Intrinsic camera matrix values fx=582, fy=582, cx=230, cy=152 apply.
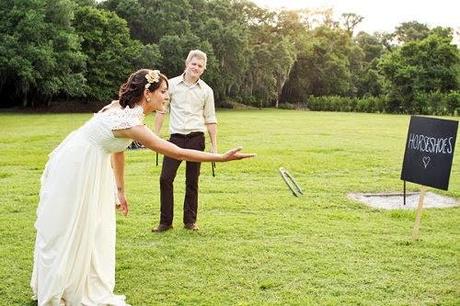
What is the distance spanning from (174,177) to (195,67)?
1477mm

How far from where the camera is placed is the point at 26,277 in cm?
603

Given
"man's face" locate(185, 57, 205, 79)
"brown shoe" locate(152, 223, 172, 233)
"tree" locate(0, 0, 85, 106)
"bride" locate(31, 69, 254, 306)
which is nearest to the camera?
"bride" locate(31, 69, 254, 306)

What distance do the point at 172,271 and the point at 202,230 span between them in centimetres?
175

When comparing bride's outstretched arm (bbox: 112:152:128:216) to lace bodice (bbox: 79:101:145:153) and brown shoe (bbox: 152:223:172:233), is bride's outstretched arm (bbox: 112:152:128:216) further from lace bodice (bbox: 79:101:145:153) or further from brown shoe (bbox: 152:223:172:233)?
brown shoe (bbox: 152:223:172:233)

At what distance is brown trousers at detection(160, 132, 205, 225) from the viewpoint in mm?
7699

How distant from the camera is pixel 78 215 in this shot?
4867 mm

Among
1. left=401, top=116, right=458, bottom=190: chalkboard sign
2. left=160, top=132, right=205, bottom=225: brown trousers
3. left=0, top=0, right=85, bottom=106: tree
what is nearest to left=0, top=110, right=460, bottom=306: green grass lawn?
left=160, top=132, right=205, bottom=225: brown trousers

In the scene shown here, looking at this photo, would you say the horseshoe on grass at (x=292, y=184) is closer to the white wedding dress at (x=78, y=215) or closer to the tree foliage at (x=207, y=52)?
the white wedding dress at (x=78, y=215)

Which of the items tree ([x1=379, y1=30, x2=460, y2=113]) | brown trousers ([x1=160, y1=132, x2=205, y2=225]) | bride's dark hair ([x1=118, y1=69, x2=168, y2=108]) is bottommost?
brown trousers ([x1=160, y1=132, x2=205, y2=225])

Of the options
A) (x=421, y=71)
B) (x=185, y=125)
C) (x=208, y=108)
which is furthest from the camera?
(x=421, y=71)

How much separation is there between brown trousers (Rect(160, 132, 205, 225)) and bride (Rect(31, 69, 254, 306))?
99.8 inches

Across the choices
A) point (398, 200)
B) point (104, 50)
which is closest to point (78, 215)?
point (398, 200)

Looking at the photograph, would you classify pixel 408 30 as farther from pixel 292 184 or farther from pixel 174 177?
pixel 174 177

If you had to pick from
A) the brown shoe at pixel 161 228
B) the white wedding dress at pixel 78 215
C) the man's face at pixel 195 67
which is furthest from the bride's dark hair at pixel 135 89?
the brown shoe at pixel 161 228
